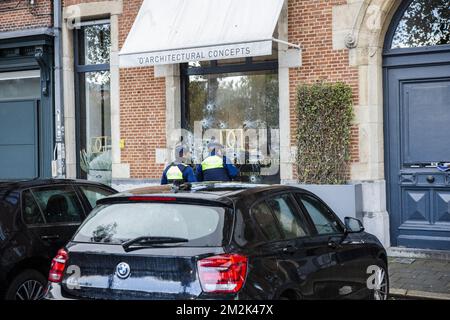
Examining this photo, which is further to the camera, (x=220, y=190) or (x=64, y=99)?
(x=64, y=99)

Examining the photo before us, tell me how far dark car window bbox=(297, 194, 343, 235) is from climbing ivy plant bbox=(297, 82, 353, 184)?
4845 millimetres

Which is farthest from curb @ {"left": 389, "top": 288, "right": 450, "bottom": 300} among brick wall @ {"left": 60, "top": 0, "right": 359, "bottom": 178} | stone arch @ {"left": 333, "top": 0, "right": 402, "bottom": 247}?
brick wall @ {"left": 60, "top": 0, "right": 359, "bottom": 178}

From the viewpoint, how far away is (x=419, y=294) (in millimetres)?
7848

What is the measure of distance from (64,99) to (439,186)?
8.39m

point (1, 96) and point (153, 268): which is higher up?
point (1, 96)

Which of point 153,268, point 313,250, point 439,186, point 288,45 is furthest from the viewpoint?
point 288,45

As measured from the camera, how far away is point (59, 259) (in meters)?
4.96

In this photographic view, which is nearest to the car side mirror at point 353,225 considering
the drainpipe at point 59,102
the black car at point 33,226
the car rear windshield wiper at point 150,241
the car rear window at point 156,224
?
the car rear window at point 156,224

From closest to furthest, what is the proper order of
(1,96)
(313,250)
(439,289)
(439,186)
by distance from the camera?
(313,250)
(439,289)
(439,186)
(1,96)

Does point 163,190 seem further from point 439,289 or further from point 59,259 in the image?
point 439,289

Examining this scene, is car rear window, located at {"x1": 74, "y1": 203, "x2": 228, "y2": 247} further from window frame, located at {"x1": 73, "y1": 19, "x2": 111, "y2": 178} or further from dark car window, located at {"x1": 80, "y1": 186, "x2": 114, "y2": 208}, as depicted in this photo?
window frame, located at {"x1": 73, "y1": 19, "x2": 111, "y2": 178}

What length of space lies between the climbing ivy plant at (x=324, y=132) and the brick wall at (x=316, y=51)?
20cm

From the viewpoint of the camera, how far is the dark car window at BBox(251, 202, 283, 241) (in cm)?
492
